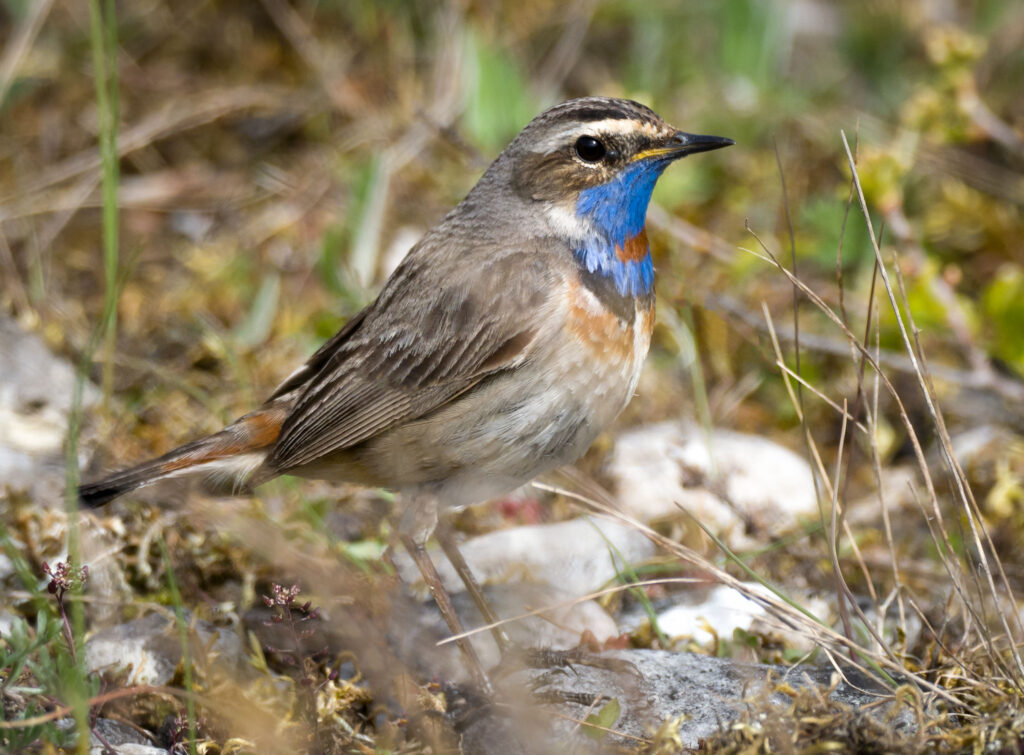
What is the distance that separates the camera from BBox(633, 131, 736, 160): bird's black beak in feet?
14.4

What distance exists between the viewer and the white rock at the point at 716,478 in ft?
17.4

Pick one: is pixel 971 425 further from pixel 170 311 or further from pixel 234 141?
pixel 234 141

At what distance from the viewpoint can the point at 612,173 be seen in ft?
14.5

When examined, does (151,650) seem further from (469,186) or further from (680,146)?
(469,186)

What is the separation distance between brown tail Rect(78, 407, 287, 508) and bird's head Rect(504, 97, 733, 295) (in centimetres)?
141

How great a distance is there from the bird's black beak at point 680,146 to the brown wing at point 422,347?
0.56 meters

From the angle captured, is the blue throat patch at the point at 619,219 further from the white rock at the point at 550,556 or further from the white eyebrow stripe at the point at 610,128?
the white rock at the point at 550,556

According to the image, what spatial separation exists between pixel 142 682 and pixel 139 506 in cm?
101

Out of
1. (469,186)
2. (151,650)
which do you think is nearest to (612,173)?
(151,650)

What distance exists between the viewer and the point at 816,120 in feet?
23.9

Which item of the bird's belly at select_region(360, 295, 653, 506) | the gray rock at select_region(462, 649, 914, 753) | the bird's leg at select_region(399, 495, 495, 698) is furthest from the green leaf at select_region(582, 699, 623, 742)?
the bird's belly at select_region(360, 295, 653, 506)

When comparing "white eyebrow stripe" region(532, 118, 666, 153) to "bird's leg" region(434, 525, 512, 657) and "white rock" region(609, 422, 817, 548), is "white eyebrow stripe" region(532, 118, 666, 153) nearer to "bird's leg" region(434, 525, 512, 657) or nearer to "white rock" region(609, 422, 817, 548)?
"white rock" region(609, 422, 817, 548)

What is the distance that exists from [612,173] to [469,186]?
293cm

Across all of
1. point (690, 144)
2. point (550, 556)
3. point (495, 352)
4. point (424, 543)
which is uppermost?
point (690, 144)
